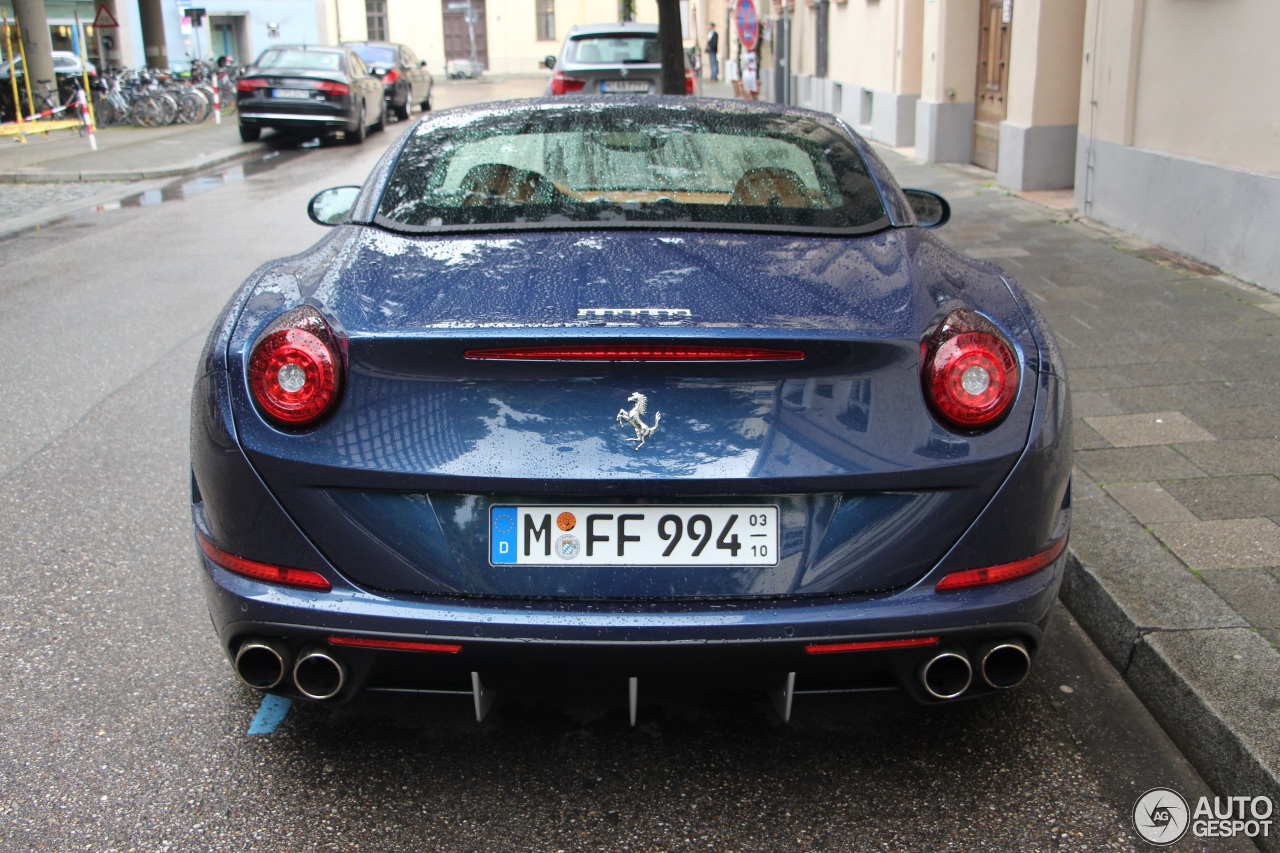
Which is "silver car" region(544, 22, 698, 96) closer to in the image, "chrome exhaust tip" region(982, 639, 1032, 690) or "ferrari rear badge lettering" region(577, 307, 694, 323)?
"ferrari rear badge lettering" region(577, 307, 694, 323)

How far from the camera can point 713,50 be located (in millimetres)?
41375

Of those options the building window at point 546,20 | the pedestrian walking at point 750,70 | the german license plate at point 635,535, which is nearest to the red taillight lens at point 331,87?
the pedestrian walking at point 750,70

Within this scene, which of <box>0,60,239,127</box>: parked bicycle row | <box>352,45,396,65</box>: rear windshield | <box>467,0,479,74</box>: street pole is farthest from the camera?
<box>467,0,479,74</box>: street pole

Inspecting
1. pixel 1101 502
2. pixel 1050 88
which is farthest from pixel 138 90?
pixel 1101 502

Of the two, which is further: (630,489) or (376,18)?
(376,18)

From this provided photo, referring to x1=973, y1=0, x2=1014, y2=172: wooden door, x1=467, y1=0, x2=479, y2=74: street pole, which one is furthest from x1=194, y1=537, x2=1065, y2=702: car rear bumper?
x1=467, y1=0, x2=479, y2=74: street pole

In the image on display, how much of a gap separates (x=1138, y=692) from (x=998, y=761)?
0.55 meters

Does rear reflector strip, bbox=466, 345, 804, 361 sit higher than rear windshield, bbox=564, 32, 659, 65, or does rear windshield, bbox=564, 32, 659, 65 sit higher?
rear windshield, bbox=564, 32, 659, 65

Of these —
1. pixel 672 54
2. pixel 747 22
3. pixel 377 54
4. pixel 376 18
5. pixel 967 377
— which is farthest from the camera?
pixel 376 18

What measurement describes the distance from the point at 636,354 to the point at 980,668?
0.96 meters

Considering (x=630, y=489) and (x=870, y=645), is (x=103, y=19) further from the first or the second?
(x=870, y=645)

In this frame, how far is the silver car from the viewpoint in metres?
16.9

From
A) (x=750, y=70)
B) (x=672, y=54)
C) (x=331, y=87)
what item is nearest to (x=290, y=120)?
(x=331, y=87)

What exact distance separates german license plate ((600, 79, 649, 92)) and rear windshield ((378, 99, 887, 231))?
1326 centimetres
